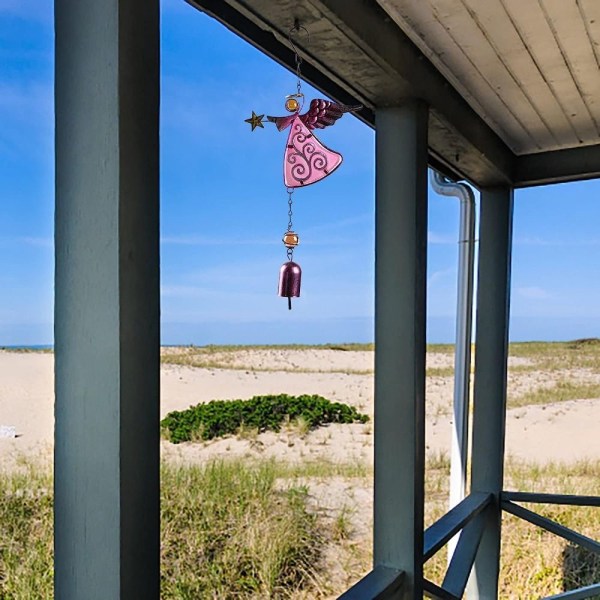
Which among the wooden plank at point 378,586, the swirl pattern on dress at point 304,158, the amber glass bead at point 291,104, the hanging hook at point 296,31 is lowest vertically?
the wooden plank at point 378,586

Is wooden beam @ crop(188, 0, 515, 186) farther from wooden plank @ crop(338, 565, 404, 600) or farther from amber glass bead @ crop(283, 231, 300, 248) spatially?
wooden plank @ crop(338, 565, 404, 600)

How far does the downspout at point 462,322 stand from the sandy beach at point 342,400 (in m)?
0.16

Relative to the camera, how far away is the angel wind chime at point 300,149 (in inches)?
47.3

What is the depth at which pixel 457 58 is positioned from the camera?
1.59 m

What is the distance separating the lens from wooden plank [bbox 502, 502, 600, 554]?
2217mm

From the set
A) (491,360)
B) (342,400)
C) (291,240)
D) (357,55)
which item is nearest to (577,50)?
(357,55)

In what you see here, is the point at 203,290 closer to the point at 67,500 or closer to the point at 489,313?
the point at 489,313

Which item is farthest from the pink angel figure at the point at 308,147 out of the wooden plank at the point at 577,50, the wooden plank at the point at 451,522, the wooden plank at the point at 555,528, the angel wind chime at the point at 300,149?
the wooden plank at the point at 555,528

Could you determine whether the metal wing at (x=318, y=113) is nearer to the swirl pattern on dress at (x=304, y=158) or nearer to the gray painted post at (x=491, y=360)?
the swirl pattern on dress at (x=304, y=158)

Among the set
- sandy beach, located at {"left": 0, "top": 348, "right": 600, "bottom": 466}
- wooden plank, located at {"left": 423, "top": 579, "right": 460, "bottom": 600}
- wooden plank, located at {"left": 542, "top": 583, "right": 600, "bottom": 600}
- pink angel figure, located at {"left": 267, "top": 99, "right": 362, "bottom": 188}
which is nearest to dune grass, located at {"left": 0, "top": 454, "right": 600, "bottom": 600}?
sandy beach, located at {"left": 0, "top": 348, "right": 600, "bottom": 466}

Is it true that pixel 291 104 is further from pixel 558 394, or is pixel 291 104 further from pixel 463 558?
pixel 558 394

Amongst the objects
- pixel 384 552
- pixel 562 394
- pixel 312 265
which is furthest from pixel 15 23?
pixel 562 394

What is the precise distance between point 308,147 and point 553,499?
1.85 m

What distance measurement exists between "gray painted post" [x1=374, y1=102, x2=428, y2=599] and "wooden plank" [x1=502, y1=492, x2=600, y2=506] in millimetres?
1037
